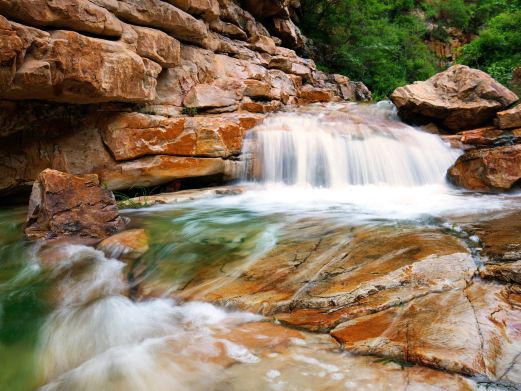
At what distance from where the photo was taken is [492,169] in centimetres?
689

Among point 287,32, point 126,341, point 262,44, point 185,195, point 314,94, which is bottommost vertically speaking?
point 126,341

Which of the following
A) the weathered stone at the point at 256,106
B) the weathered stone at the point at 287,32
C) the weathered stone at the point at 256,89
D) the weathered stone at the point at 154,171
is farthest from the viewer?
the weathered stone at the point at 287,32

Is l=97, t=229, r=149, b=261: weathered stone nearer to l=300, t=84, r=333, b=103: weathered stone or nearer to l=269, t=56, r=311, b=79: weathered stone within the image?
l=269, t=56, r=311, b=79: weathered stone

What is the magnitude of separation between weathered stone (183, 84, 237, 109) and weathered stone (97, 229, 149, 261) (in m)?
4.63

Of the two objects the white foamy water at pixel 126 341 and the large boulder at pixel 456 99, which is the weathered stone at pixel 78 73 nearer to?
the white foamy water at pixel 126 341

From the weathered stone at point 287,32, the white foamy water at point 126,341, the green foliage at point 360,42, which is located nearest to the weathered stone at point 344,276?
the white foamy water at point 126,341

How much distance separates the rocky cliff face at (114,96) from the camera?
555 cm

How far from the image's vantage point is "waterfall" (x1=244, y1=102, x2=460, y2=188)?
26.0 ft

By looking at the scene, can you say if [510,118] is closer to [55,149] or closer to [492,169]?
[492,169]

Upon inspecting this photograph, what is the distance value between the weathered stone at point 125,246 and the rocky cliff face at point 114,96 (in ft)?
9.08

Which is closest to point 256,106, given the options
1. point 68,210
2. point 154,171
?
point 154,171

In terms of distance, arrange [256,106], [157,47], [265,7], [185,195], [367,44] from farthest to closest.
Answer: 1. [367,44]
2. [265,7]
3. [256,106]
4. [157,47]
5. [185,195]

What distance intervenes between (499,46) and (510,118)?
7.62 metres

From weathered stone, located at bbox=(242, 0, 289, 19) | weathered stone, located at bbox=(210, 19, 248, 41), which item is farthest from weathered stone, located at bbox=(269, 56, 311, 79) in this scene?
weathered stone, located at bbox=(242, 0, 289, 19)
